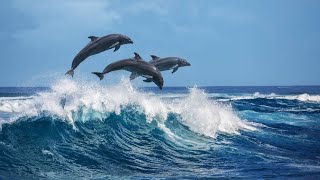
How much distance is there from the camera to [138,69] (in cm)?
774

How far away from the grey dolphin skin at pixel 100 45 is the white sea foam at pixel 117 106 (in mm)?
6619

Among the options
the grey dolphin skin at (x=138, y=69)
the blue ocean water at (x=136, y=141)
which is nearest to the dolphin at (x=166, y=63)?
the grey dolphin skin at (x=138, y=69)

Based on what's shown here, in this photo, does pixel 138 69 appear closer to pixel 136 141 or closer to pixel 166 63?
pixel 166 63

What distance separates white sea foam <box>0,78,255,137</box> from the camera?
14.2 metres

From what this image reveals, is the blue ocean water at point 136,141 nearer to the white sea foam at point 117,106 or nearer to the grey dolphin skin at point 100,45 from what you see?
the white sea foam at point 117,106

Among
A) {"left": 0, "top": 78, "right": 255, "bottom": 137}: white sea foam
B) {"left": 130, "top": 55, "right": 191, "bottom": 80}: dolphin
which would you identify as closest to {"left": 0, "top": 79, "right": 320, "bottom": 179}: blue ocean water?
{"left": 0, "top": 78, "right": 255, "bottom": 137}: white sea foam

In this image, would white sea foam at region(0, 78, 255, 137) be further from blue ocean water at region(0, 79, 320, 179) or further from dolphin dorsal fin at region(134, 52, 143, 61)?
dolphin dorsal fin at region(134, 52, 143, 61)

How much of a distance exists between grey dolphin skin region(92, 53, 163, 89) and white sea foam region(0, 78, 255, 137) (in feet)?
21.5

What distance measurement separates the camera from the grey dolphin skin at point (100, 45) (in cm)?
739

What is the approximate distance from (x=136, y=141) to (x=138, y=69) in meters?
6.32

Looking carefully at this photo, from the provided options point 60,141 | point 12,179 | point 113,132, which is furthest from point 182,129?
point 12,179

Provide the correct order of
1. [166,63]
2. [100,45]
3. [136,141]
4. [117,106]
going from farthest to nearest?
1. [117,106]
2. [136,141]
3. [166,63]
4. [100,45]

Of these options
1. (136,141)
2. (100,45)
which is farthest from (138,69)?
(136,141)

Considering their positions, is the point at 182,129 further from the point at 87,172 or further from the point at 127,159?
the point at 87,172
